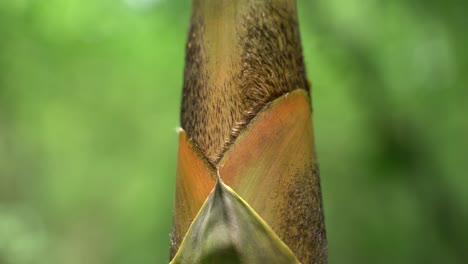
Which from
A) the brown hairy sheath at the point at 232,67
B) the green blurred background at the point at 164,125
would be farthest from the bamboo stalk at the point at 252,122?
the green blurred background at the point at 164,125

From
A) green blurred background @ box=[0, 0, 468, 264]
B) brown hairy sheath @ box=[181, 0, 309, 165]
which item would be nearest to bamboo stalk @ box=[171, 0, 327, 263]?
brown hairy sheath @ box=[181, 0, 309, 165]

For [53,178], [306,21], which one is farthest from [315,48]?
[53,178]

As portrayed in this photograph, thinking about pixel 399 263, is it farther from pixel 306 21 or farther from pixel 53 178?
pixel 53 178

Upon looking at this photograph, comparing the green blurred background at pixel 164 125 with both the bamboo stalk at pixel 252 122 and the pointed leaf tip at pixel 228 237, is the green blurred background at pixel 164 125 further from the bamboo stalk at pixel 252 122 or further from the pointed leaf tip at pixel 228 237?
the pointed leaf tip at pixel 228 237

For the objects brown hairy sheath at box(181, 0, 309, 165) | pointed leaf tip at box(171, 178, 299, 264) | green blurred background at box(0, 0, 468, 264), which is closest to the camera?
pointed leaf tip at box(171, 178, 299, 264)

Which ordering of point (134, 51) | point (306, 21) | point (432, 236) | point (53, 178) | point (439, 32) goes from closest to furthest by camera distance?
point (439, 32) → point (306, 21) → point (432, 236) → point (134, 51) → point (53, 178)

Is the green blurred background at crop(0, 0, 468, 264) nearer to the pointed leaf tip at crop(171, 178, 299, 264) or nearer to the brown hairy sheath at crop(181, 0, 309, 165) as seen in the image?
the brown hairy sheath at crop(181, 0, 309, 165)
